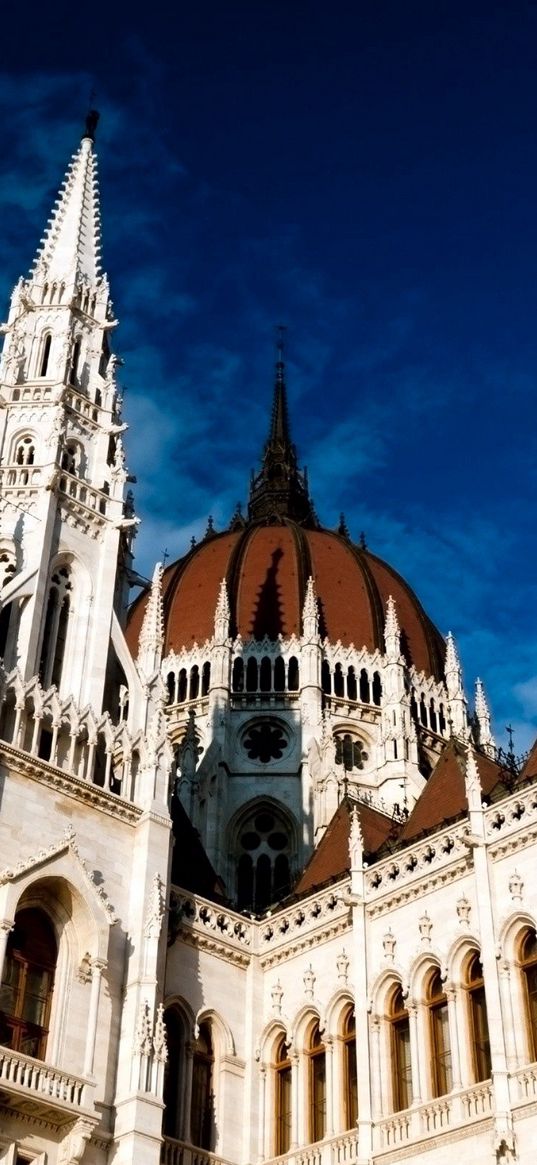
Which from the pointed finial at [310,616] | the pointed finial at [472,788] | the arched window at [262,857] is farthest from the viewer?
the pointed finial at [310,616]

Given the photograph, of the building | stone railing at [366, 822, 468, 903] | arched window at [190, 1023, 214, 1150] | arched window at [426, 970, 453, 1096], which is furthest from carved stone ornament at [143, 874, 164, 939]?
arched window at [426, 970, 453, 1096]

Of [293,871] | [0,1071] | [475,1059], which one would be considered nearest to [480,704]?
[293,871]

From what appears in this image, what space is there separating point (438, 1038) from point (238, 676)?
24.5 metres

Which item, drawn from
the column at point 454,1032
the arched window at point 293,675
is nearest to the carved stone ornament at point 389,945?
the column at point 454,1032

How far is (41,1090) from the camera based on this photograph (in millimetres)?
21828

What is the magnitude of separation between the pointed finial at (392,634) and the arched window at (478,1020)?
80.5 ft

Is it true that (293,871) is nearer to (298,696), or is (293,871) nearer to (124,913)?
(298,696)

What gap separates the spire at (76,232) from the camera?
117ft

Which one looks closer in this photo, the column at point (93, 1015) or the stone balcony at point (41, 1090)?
the stone balcony at point (41, 1090)

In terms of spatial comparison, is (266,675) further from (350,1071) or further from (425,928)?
(425,928)

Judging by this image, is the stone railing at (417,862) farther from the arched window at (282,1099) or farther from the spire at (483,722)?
the spire at (483,722)

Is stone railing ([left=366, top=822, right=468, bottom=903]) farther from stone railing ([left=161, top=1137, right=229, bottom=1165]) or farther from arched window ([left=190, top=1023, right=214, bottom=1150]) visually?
stone railing ([left=161, top=1137, right=229, bottom=1165])

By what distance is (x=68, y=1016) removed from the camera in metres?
23.4

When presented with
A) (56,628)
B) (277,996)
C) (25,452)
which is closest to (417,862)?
(277,996)
